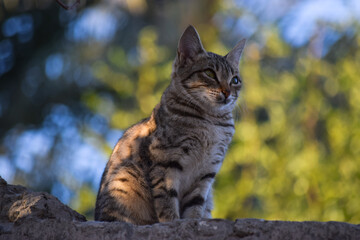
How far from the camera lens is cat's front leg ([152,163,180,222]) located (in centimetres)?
404

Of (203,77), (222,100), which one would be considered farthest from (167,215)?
(203,77)

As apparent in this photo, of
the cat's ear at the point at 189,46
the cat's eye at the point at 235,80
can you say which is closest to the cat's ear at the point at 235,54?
the cat's eye at the point at 235,80

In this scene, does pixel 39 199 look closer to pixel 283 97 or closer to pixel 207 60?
pixel 207 60

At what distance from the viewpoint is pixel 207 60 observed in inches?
187

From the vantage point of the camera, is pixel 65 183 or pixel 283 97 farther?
pixel 65 183

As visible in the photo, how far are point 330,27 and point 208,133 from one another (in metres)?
5.43

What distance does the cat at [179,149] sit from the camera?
4.14 m

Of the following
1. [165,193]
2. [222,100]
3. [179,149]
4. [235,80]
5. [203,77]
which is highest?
[235,80]

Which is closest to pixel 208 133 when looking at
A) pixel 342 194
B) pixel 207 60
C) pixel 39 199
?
pixel 207 60

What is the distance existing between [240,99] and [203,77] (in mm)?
561

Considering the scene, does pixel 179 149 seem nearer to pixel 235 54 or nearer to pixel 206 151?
pixel 206 151

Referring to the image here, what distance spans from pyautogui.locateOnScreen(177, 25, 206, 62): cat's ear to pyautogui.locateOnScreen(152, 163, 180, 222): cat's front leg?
1.22 metres

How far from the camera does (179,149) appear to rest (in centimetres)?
415

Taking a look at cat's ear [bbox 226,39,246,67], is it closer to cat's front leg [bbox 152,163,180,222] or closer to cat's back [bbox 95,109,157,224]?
cat's back [bbox 95,109,157,224]
